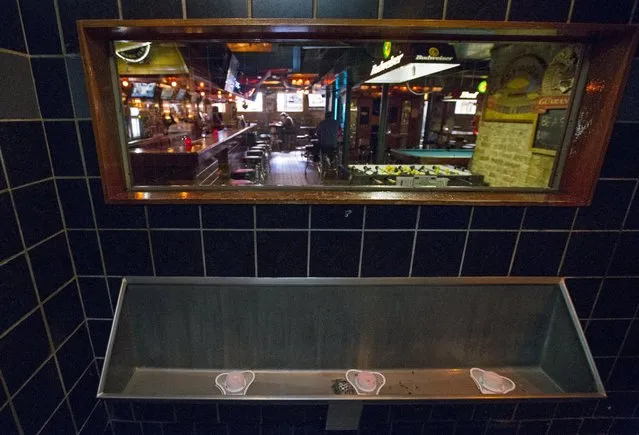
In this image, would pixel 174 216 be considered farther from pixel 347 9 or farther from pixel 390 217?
pixel 347 9

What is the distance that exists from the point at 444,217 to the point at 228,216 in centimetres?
128

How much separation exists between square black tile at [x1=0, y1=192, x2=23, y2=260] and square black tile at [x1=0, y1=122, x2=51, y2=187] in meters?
0.10

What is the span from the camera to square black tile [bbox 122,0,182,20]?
1.49 m

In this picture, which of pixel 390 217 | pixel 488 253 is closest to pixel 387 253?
pixel 390 217

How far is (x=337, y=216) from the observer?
1.82 meters

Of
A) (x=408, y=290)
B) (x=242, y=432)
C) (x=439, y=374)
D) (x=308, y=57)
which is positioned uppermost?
(x=308, y=57)

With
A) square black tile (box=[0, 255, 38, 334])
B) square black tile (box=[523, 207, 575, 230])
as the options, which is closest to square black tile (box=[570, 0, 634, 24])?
square black tile (box=[523, 207, 575, 230])

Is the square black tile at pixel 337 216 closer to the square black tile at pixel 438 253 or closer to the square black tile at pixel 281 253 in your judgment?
the square black tile at pixel 281 253

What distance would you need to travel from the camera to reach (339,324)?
6.62ft

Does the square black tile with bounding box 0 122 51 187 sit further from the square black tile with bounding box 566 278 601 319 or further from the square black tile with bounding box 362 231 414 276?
the square black tile with bounding box 566 278 601 319

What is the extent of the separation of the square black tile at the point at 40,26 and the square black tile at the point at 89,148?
366 millimetres

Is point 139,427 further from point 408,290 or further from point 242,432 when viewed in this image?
point 408,290

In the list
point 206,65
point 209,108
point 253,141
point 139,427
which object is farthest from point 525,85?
point 209,108

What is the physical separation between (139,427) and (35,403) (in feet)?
2.73
